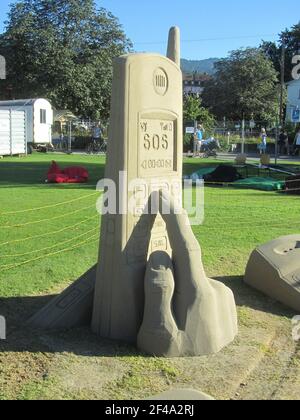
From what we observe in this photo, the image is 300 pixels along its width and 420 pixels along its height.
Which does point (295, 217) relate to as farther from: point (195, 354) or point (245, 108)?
point (245, 108)

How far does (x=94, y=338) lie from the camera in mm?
4680

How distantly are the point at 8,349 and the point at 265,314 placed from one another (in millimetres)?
2540

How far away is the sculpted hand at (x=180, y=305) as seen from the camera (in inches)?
171

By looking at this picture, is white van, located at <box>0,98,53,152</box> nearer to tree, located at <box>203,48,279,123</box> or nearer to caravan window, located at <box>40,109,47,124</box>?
caravan window, located at <box>40,109,47,124</box>

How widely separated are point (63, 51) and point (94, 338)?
43.6 m

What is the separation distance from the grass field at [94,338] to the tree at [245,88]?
2031 inches

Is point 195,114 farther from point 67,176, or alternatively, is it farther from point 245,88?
point 245,88

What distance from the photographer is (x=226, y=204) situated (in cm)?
1211

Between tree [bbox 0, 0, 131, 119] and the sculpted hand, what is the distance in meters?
42.9

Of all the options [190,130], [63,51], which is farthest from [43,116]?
[63,51]

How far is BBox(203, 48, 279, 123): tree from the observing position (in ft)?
198

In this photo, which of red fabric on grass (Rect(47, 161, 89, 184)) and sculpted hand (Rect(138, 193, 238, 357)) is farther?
red fabric on grass (Rect(47, 161, 89, 184))

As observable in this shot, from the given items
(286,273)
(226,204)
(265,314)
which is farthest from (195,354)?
(226,204)

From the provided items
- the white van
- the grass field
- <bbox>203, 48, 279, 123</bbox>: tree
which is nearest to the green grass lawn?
the grass field
